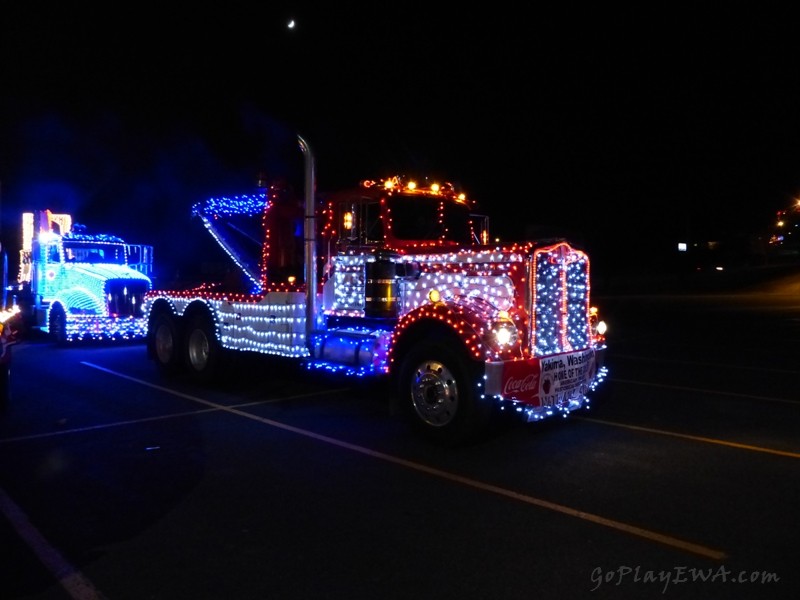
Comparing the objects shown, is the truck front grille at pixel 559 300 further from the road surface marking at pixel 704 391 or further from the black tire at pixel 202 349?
the black tire at pixel 202 349

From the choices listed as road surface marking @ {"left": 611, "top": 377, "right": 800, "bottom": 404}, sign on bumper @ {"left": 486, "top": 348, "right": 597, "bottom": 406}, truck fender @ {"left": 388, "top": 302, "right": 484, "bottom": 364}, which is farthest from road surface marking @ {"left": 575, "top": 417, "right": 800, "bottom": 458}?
road surface marking @ {"left": 611, "top": 377, "right": 800, "bottom": 404}

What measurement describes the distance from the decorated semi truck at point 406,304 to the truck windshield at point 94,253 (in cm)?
709

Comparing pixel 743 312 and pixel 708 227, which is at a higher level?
pixel 708 227

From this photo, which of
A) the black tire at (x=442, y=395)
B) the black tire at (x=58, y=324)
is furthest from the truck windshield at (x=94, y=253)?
the black tire at (x=442, y=395)

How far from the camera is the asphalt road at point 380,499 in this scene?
4.52 m

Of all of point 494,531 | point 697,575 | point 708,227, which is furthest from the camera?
point 708,227

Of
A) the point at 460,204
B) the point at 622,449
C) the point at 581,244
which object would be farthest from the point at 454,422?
the point at 460,204

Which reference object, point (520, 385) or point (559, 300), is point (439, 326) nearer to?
point (520, 385)

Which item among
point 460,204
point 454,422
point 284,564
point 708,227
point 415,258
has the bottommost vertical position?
point 284,564

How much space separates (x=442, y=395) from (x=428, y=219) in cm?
283

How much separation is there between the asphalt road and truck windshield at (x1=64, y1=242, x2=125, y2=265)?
8.17 meters

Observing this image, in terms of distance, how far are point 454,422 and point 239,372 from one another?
540cm

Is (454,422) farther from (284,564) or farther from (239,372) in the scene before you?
(239,372)

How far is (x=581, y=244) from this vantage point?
29.7 ft
